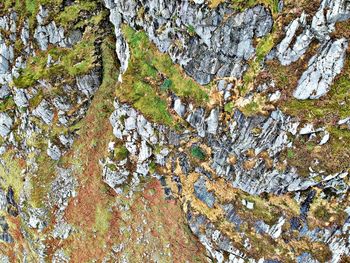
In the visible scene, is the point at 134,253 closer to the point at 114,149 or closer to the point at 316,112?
the point at 114,149

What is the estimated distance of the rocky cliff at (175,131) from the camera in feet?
55.5

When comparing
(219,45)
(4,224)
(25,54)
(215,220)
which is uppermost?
(25,54)

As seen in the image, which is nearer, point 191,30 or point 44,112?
point 191,30

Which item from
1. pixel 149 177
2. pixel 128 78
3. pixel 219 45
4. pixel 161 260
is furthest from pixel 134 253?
pixel 219 45

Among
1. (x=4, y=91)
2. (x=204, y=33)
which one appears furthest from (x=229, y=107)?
(x=4, y=91)

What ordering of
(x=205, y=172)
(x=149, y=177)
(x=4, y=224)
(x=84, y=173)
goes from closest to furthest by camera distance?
1. (x=205, y=172)
2. (x=149, y=177)
3. (x=84, y=173)
4. (x=4, y=224)

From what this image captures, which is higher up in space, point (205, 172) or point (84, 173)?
point (84, 173)

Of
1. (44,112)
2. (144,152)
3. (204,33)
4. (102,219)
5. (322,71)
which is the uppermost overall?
(44,112)

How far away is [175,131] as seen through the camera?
21234 mm

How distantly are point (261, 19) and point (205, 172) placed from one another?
917 centimetres

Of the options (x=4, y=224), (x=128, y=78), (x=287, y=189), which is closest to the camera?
(x=287, y=189)

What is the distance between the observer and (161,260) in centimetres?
2403

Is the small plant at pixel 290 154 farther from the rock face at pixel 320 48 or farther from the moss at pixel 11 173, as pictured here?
the moss at pixel 11 173

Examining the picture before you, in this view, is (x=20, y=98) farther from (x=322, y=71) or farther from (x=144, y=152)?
(x=322, y=71)
